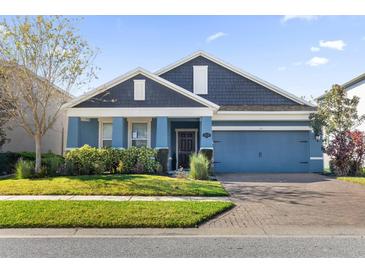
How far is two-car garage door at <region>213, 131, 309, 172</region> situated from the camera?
17.8 metres

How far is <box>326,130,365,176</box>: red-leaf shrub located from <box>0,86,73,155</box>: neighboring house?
44.9ft

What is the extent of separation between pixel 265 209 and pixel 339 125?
1049cm

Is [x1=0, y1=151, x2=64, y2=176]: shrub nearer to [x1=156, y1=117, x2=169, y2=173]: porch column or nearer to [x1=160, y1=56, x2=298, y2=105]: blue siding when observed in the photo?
[x1=156, y1=117, x2=169, y2=173]: porch column

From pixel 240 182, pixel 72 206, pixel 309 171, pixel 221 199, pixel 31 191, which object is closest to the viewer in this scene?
pixel 72 206

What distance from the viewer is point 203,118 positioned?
640 inches

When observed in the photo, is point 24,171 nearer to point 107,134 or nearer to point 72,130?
point 72,130

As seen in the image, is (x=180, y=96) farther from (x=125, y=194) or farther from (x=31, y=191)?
(x=31, y=191)

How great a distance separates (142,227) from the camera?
678cm

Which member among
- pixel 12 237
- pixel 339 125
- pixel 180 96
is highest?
pixel 180 96

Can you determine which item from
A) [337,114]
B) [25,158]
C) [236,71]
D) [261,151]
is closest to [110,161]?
[25,158]

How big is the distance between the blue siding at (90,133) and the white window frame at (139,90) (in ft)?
10.5

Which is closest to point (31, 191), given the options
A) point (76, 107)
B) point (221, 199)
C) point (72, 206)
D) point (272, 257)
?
point (72, 206)

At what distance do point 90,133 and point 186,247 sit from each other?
1349cm

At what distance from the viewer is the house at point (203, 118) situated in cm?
1630
